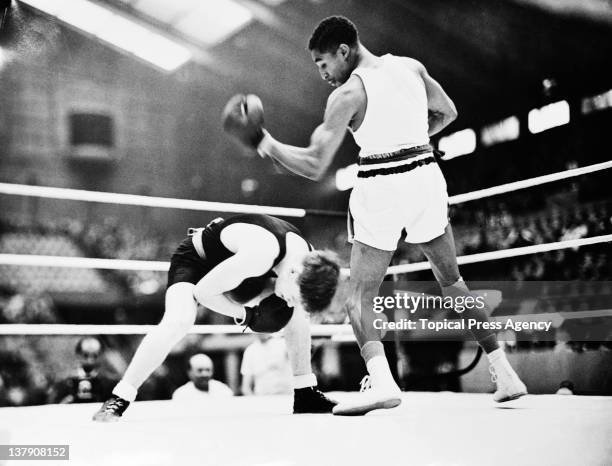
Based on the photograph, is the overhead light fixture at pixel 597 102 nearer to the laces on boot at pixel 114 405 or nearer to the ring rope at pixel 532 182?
the ring rope at pixel 532 182

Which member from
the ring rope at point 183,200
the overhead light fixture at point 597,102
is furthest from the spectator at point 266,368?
the overhead light fixture at point 597,102

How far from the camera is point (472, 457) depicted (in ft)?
3.06

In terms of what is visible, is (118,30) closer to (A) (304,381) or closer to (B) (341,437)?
(A) (304,381)

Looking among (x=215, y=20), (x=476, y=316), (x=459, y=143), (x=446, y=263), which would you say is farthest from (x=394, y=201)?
(x=215, y=20)

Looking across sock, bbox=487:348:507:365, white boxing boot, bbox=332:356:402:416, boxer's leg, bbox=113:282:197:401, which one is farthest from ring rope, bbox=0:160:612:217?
sock, bbox=487:348:507:365

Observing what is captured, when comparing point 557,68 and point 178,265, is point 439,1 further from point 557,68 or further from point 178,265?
point 178,265

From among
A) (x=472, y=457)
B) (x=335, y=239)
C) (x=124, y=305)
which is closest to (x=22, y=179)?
(x=124, y=305)

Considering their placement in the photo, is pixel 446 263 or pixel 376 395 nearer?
pixel 376 395

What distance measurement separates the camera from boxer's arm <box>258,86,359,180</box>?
1.39 metres

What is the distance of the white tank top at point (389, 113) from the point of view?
5.07ft

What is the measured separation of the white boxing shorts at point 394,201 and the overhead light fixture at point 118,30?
1.28 meters

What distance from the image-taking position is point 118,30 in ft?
8.44

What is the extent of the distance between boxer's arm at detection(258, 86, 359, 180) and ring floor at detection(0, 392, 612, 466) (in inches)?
20.3

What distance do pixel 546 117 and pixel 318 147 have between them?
4.63ft
